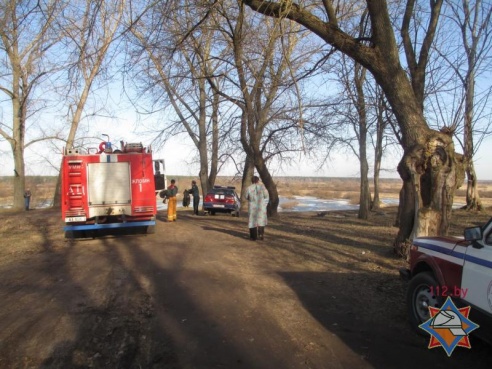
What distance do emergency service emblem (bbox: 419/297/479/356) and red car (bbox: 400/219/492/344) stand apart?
8 cm

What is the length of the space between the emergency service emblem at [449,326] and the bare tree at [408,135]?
417 cm

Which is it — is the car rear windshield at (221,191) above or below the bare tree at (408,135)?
below

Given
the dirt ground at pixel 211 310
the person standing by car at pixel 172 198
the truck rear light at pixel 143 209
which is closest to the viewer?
the dirt ground at pixel 211 310

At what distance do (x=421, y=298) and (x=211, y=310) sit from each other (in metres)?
2.62

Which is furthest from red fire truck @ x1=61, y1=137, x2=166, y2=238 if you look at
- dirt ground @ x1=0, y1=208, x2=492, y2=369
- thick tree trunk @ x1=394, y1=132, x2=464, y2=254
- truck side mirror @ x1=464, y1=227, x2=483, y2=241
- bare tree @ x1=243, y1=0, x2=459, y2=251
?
truck side mirror @ x1=464, y1=227, x2=483, y2=241

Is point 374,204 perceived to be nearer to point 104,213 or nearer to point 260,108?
point 260,108

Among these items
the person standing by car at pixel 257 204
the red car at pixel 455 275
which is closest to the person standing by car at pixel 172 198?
the person standing by car at pixel 257 204

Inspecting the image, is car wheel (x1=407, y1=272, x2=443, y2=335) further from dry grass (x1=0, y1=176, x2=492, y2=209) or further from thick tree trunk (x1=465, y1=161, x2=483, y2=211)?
thick tree trunk (x1=465, y1=161, x2=483, y2=211)

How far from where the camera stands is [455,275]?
171 inches

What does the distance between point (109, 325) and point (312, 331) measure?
7.89ft

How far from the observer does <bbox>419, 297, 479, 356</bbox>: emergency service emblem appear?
4102mm

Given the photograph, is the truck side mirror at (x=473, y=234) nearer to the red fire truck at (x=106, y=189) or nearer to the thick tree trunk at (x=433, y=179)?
the thick tree trunk at (x=433, y=179)

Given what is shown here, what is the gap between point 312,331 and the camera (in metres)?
4.97

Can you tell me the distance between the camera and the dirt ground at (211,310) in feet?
13.9
